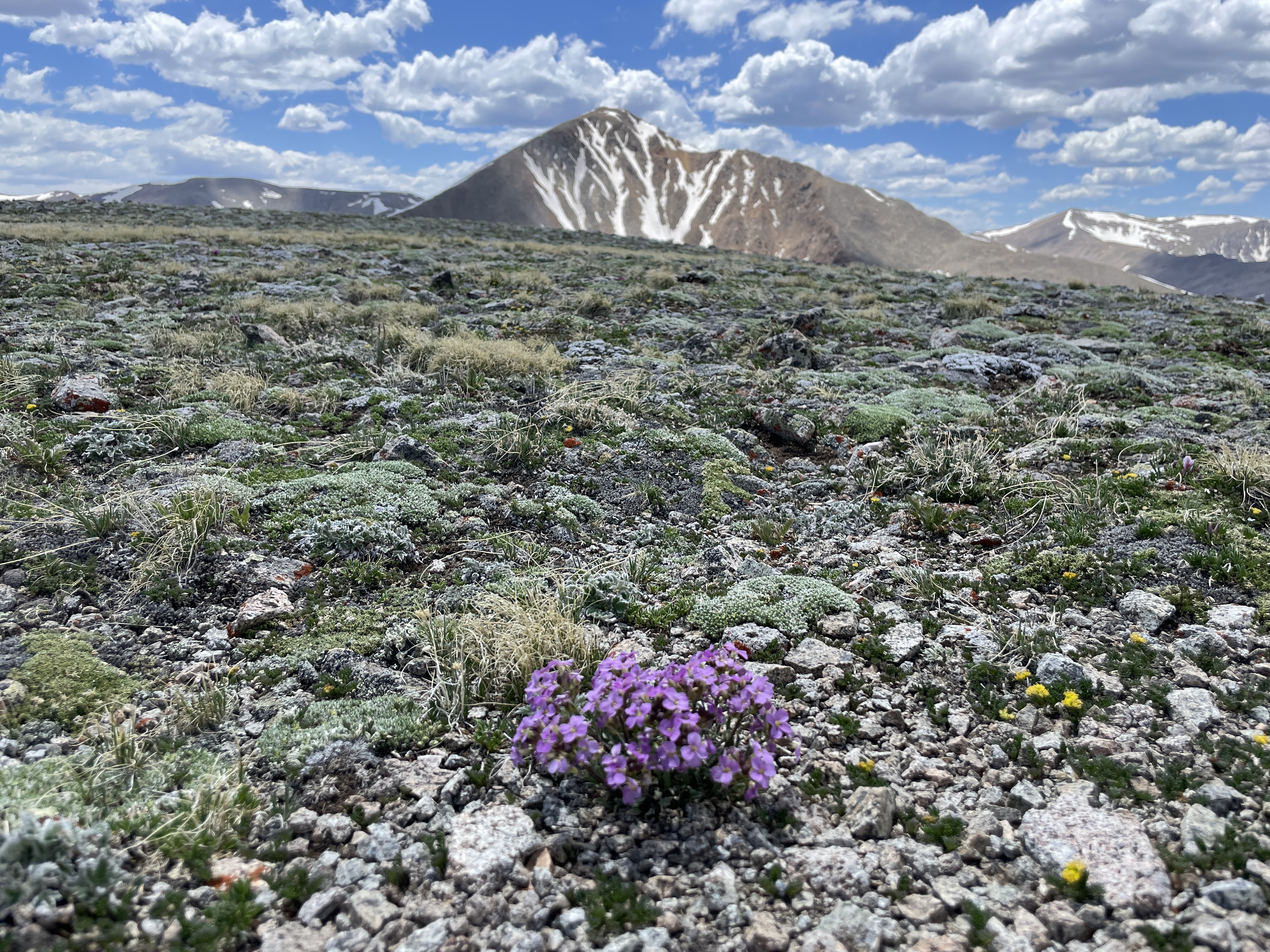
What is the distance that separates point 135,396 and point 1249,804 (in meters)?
12.0

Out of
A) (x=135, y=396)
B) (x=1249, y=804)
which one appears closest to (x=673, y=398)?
(x=135, y=396)

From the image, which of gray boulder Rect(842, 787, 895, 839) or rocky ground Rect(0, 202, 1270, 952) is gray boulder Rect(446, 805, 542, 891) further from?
gray boulder Rect(842, 787, 895, 839)

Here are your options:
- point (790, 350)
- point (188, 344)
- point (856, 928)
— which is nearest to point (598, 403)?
point (790, 350)

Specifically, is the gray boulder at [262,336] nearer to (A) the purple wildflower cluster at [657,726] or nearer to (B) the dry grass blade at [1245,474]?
(A) the purple wildflower cluster at [657,726]

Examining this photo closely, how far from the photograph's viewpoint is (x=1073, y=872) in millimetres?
3236

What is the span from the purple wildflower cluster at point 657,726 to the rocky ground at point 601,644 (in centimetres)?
27

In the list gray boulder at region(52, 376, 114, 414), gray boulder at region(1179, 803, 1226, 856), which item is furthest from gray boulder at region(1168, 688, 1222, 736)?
gray boulder at region(52, 376, 114, 414)

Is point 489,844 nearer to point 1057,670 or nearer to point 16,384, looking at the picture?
point 1057,670

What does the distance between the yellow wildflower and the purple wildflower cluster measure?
53.7 inches

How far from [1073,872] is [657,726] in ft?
6.76

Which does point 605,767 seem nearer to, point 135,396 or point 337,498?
point 337,498

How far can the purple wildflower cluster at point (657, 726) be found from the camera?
11.9 ft

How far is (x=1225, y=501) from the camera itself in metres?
6.73

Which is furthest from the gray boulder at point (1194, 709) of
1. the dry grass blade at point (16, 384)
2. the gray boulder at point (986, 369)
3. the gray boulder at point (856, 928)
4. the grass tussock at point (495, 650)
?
the dry grass blade at point (16, 384)
